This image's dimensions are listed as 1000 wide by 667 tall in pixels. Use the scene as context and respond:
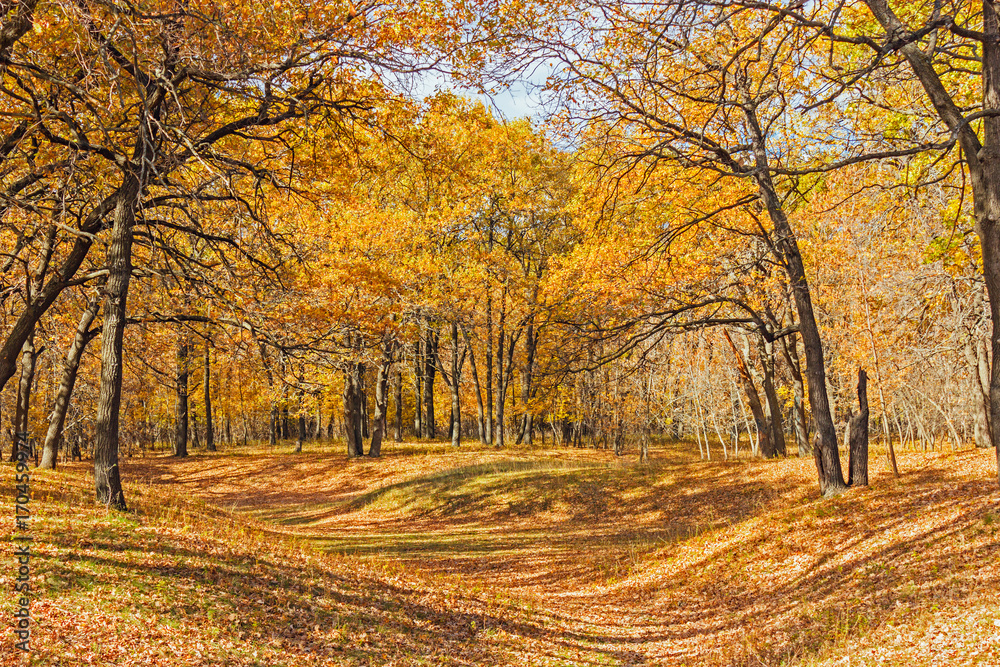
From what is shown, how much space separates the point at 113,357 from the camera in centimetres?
1038

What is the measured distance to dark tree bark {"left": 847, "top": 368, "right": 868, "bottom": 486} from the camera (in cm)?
1216

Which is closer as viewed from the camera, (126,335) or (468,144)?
(126,335)

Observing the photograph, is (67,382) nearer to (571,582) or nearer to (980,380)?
(571,582)

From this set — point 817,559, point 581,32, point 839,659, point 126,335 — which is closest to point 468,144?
point 126,335

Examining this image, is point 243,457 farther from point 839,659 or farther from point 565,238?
point 839,659

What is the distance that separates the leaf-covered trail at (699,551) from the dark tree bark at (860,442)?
41 cm

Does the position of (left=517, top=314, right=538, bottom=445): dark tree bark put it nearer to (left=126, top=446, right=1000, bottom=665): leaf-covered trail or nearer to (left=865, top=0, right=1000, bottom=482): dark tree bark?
(left=126, top=446, right=1000, bottom=665): leaf-covered trail

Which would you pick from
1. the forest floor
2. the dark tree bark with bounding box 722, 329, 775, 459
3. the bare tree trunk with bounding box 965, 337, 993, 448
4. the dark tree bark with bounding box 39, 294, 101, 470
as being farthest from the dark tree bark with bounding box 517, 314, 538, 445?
the dark tree bark with bounding box 39, 294, 101, 470

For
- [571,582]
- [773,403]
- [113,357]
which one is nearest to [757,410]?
[773,403]

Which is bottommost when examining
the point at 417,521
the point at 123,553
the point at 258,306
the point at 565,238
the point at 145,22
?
the point at 417,521

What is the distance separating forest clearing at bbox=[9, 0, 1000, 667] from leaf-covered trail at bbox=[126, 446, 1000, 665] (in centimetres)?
8

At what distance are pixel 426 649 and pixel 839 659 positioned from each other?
4258 millimetres

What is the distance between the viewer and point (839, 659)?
6.29 metres

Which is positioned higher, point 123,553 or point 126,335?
point 126,335
